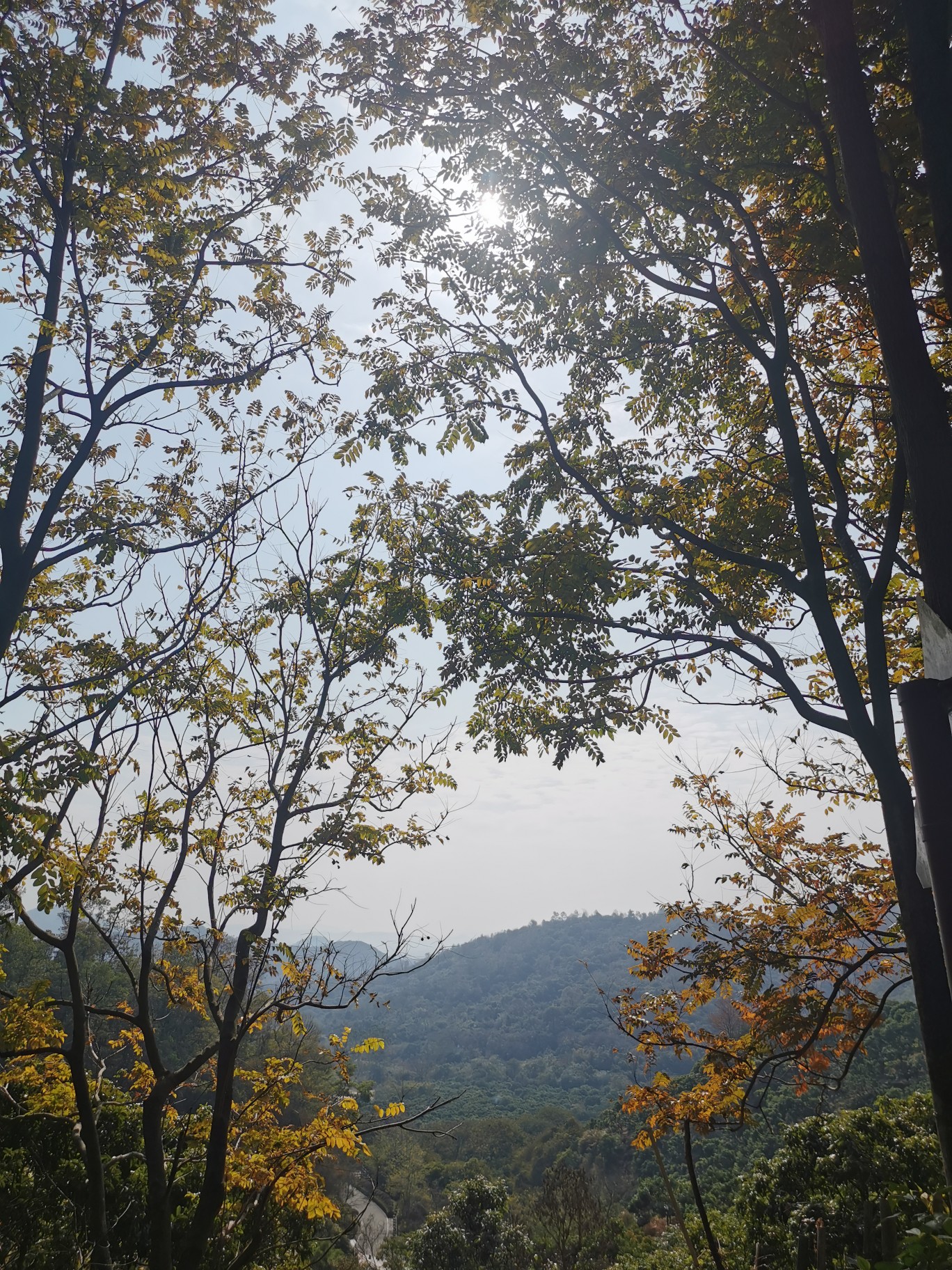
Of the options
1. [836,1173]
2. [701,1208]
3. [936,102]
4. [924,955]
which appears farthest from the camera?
[836,1173]

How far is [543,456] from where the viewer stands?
229 inches

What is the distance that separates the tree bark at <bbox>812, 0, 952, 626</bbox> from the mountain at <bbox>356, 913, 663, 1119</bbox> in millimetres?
41117

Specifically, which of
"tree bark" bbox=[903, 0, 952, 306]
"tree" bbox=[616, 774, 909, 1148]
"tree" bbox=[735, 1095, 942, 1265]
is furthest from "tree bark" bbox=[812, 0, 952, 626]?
"tree" bbox=[735, 1095, 942, 1265]

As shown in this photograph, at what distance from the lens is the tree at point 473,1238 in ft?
50.2

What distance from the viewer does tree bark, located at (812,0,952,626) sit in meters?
2.23

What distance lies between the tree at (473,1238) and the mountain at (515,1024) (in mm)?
22694

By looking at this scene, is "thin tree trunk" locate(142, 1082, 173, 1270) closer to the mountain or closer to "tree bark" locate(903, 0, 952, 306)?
"tree bark" locate(903, 0, 952, 306)

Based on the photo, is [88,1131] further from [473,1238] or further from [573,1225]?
[573,1225]

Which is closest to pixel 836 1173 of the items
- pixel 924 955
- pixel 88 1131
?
pixel 924 955

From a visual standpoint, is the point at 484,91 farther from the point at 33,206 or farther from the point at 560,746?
the point at 560,746

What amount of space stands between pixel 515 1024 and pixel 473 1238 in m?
93.9

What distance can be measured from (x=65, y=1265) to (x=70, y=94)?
31.7 ft

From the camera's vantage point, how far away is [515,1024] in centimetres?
10019

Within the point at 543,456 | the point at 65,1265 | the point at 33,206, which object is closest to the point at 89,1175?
the point at 65,1265
